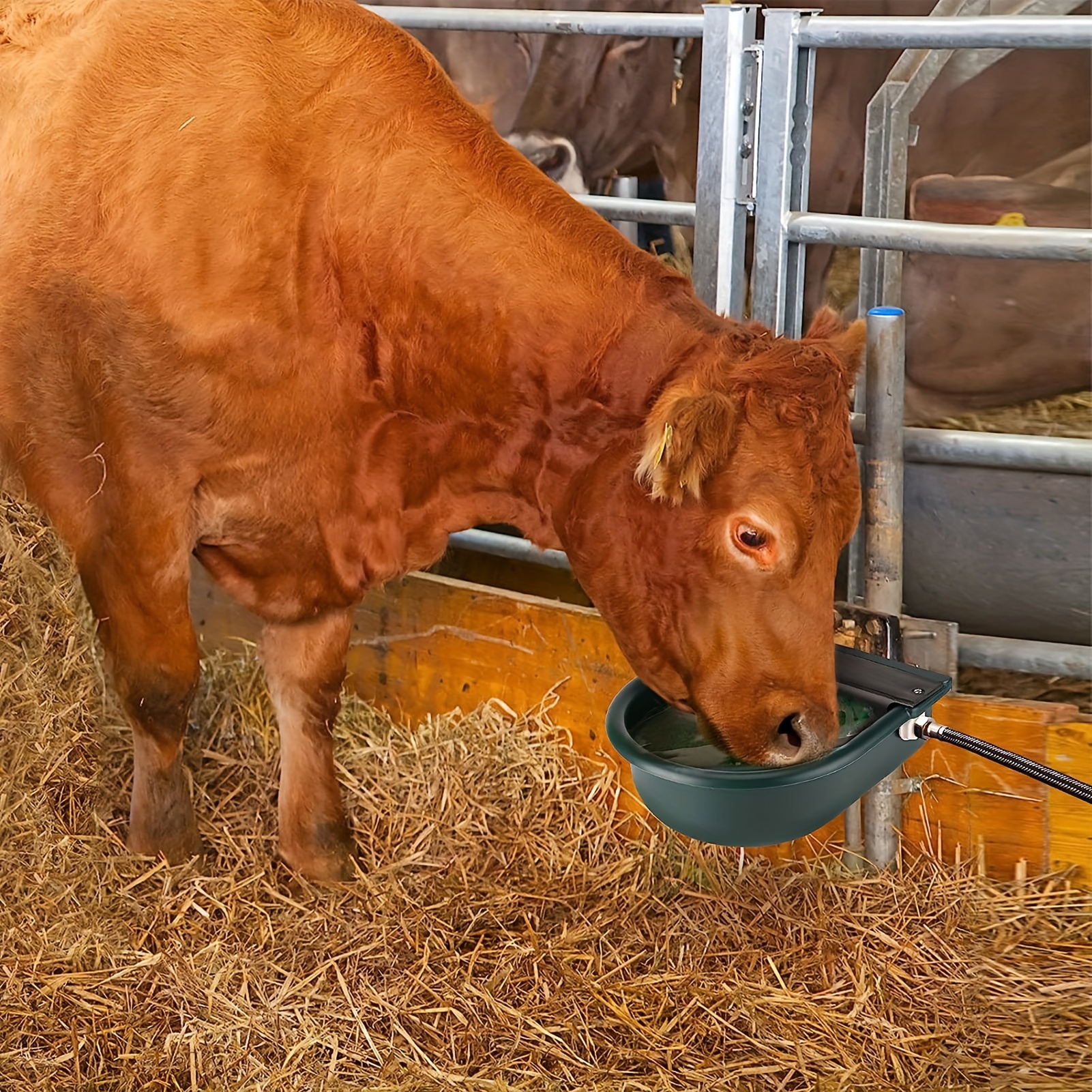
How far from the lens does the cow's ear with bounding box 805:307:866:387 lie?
100 inches

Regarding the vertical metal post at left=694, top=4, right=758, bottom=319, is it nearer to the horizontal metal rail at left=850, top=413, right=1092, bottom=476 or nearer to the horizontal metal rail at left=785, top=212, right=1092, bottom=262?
the horizontal metal rail at left=785, top=212, right=1092, bottom=262

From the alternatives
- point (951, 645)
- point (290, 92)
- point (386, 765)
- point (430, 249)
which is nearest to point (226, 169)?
point (290, 92)

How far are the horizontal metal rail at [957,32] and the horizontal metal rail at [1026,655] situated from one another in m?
1.27

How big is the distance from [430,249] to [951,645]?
1.45 metres

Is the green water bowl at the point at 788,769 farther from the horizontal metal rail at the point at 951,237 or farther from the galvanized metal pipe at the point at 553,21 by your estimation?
the galvanized metal pipe at the point at 553,21

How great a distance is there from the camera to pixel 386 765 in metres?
3.51

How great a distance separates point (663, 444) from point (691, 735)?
2.54ft

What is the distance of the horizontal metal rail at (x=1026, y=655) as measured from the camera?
9.52 ft

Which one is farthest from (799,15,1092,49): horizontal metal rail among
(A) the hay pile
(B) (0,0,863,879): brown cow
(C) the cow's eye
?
(A) the hay pile

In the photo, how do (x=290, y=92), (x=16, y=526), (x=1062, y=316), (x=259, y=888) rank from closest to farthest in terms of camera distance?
(x=290, y=92) → (x=259, y=888) → (x=16, y=526) → (x=1062, y=316)

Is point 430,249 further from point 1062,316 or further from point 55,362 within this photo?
point 1062,316

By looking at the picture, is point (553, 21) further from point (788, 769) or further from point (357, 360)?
point (788, 769)

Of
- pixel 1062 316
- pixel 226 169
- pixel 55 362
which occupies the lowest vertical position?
pixel 1062 316

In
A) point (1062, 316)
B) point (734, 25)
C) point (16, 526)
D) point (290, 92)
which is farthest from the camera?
point (1062, 316)
